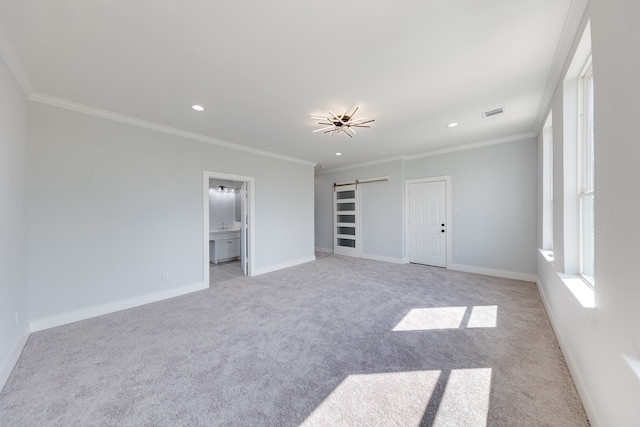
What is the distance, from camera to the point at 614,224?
1189 mm

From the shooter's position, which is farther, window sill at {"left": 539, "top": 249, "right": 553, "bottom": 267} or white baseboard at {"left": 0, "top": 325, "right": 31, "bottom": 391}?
window sill at {"left": 539, "top": 249, "right": 553, "bottom": 267}

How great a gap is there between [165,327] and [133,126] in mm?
2756

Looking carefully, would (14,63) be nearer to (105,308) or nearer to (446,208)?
(105,308)

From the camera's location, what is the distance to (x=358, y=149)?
5.08 m

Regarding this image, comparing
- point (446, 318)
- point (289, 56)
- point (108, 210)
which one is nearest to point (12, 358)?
point (108, 210)

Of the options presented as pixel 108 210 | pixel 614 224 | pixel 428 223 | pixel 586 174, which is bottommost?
pixel 428 223

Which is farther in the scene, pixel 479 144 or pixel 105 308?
pixel 479 144

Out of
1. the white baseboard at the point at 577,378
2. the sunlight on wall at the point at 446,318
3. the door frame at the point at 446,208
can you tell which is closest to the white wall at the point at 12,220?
the sunlight on wall at the point at 446,318

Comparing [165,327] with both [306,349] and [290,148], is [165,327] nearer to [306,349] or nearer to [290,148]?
[306,349]

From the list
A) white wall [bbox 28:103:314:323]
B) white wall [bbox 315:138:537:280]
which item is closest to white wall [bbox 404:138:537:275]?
white wall [bbox 315:138:537:280]

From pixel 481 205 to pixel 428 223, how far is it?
1.10 m

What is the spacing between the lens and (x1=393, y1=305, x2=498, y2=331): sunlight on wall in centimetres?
267

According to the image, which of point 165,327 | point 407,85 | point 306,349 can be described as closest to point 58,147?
point 165,327

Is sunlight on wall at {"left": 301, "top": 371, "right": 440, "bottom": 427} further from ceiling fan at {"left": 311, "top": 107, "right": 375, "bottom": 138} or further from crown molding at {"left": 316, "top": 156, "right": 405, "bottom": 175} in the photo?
crown molding at {"left": 316, "top": 156, "right": 405, "bottom": 175}
